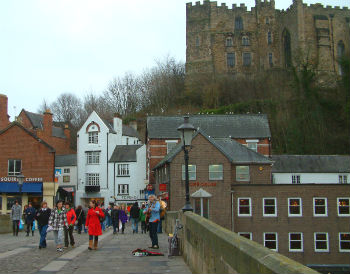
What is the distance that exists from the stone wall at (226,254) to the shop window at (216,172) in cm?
3150

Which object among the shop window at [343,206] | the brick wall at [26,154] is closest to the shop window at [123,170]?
the brick wall at [26,154]

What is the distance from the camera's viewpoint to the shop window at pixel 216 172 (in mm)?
43781

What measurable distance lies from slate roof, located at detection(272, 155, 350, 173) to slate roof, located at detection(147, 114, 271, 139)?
134 inches

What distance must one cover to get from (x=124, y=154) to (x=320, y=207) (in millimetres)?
24749

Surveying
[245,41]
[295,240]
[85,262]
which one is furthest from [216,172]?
[245,41]

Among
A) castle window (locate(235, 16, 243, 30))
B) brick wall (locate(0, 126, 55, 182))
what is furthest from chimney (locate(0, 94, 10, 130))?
castle window (locate(235, 16, 243, 30))

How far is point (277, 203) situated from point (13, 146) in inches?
970

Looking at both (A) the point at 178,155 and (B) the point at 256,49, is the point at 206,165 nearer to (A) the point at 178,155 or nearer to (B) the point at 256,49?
(A) the point at 178,155

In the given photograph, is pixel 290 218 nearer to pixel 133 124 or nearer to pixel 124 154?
pixel 124 154

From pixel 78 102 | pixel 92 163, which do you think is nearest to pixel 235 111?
pixel 92 163

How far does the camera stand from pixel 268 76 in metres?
73.8

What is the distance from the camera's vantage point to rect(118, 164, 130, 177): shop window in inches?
2308

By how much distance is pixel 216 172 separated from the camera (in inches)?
1725

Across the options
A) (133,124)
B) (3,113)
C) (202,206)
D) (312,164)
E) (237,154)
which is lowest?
(202,206)
